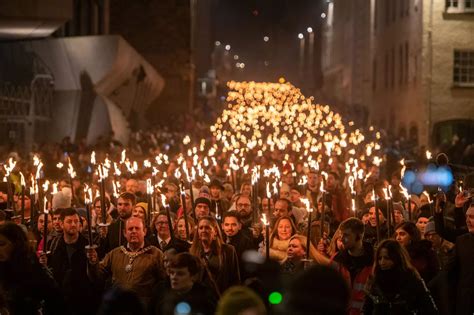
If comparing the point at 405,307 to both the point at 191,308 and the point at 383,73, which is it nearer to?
the point at 191,308

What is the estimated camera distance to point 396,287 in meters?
7.98

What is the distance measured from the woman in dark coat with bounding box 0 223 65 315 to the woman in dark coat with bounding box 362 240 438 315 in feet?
6.83

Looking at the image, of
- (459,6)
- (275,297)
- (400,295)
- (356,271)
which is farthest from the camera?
(459,6)

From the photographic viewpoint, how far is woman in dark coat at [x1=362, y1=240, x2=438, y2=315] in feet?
26.0

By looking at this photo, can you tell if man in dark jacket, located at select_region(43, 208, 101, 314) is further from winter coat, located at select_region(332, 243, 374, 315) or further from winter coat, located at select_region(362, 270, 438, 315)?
winter coat, located at select_region(362, 270, 438, 315)

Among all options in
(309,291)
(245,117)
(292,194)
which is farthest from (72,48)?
(309,291)

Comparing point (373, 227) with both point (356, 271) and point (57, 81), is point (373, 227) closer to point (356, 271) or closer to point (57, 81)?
point (356, 271)

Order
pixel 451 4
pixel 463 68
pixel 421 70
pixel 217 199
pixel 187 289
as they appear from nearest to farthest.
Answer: pixel 187 289
pixel 217 199
pixel 451 4
pixel 463 68
pixel 421 70

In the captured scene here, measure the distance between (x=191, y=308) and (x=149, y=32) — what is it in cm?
5787

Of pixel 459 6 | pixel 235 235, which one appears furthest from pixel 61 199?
pixel 459 6

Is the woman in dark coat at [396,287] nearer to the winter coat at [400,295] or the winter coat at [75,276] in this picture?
the winter coat at [400,295]

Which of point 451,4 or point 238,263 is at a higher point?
point 451,4

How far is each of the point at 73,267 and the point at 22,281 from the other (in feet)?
7.46

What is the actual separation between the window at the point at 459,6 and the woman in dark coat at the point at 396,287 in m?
36.8
